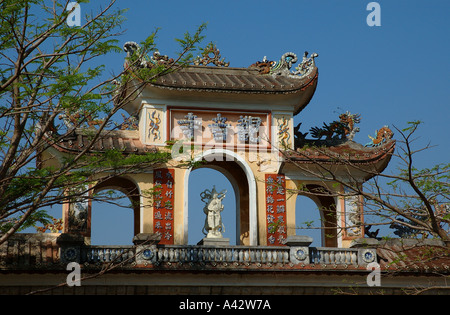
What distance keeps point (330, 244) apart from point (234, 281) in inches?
193

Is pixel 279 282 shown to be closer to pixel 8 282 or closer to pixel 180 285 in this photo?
pixel 180 285

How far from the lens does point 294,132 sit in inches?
824

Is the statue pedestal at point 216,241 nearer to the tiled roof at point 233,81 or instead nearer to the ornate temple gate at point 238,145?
the ornate temple gate at point 238,145

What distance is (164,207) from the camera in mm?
18984

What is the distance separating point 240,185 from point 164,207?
2796mm

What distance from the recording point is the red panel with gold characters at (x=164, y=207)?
1891cm

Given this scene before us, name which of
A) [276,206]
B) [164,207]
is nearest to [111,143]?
[164,207]

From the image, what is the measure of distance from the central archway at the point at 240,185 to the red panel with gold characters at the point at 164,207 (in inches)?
13.5

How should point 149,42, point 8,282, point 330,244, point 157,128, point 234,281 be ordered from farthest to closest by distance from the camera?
point 330,244, point 157,128, point 234,281, point 8,282, point 149,42

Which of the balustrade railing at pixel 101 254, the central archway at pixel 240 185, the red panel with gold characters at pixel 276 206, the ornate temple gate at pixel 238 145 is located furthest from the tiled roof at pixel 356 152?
the balustrade railing at pixel 101 254

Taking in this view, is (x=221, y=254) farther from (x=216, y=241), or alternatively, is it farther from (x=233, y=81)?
(x=233, y=81)

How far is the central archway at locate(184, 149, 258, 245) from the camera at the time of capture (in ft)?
63.8
